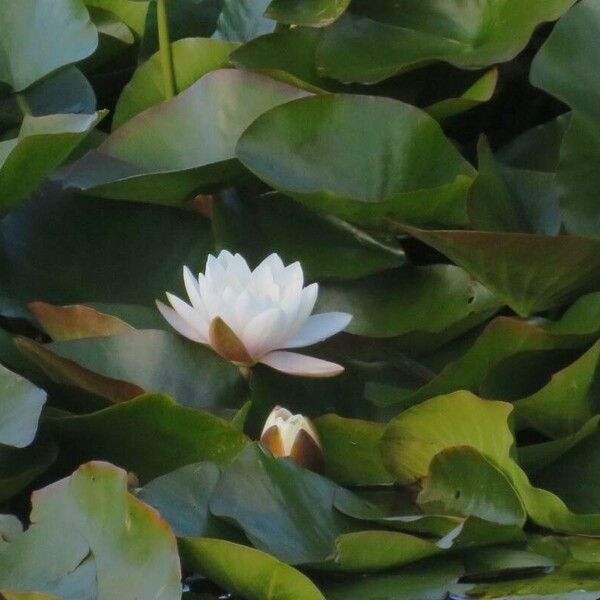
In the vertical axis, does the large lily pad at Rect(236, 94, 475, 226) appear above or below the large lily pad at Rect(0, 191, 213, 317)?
above

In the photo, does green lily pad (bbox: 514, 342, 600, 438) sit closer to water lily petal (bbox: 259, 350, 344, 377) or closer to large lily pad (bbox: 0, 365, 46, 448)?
water lily petal (bbox: 259, 350, 344, 377)

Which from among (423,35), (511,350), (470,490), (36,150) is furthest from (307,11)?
(470,490)

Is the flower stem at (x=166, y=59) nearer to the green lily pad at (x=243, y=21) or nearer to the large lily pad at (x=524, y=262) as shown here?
the green lily pad at (x=243, y=21)

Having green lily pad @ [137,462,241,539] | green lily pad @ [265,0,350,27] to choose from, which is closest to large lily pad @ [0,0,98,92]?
green lily pad @ [265,0,350,27]

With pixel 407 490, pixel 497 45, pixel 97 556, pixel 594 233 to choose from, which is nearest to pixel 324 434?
pixel 407 490

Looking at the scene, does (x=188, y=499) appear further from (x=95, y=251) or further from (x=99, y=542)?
(x=95, y=251)

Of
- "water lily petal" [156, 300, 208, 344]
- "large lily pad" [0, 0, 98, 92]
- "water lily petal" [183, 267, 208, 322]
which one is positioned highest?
"large lily pad" [0, 0, 98, 92]
